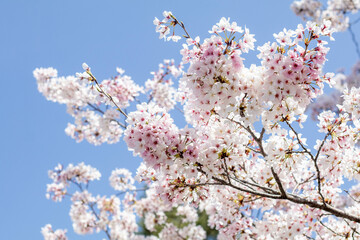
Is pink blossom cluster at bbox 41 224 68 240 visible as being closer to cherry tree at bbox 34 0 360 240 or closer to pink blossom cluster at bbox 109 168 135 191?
pink blossom cluster at bbox 109 168 135 191

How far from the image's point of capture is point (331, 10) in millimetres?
13992

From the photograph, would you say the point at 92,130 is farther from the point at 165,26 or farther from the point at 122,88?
the point at 165,26

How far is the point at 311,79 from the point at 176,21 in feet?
4.69

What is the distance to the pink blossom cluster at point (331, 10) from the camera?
1330 cm

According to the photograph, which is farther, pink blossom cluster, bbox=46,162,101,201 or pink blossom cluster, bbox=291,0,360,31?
pink blossom cluster, bbox=291,0,360,31

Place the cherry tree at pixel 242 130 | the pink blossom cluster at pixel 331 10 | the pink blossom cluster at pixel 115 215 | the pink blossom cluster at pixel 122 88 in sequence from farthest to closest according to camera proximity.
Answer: the pink blossom cluster at pixel 331 10, the pink blossom cluster at pixel 115 215, the pink blossom cluster at pixel 122 88, the cherry tree at pixel 242 130

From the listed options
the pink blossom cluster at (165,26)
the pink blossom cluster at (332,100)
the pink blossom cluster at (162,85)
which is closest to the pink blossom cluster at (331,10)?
the pink blossom cluster at (332,100)

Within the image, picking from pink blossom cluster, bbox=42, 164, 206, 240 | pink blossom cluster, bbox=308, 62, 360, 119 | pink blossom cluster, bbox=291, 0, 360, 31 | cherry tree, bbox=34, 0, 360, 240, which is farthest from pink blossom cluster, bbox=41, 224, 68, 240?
pink blossom cluster, bbox=291, 0, 360, 31

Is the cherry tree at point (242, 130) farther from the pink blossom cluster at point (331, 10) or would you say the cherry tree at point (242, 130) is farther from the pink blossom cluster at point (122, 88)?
the pink blossom cluster at point (331, 10)

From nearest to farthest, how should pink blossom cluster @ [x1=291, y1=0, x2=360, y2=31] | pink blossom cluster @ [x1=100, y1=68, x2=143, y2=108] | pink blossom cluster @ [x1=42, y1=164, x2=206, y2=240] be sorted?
pink blossom cluster @ [x1=100, y1=68, x2=143, y2=108] < pink blossom cluster @ [x1=42, y1=164, x2=206, y2=240] < pink blossom cluster @ [x1=291, y1=0, x2=360, y2=31]

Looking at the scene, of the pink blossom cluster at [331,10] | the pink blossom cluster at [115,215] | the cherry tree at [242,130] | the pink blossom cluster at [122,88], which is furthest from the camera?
the pink blossom cluster at [331,10]

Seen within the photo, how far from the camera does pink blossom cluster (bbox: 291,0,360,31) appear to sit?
43.6 ft

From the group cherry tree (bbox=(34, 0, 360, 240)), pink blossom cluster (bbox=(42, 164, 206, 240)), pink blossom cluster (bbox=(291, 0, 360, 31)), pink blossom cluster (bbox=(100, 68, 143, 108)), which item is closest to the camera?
cherry tree (bbox=(34, 0, 360, 240))

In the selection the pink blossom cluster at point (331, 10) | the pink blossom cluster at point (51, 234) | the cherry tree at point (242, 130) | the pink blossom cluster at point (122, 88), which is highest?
the pink blossom cluster at point (331, 10)
